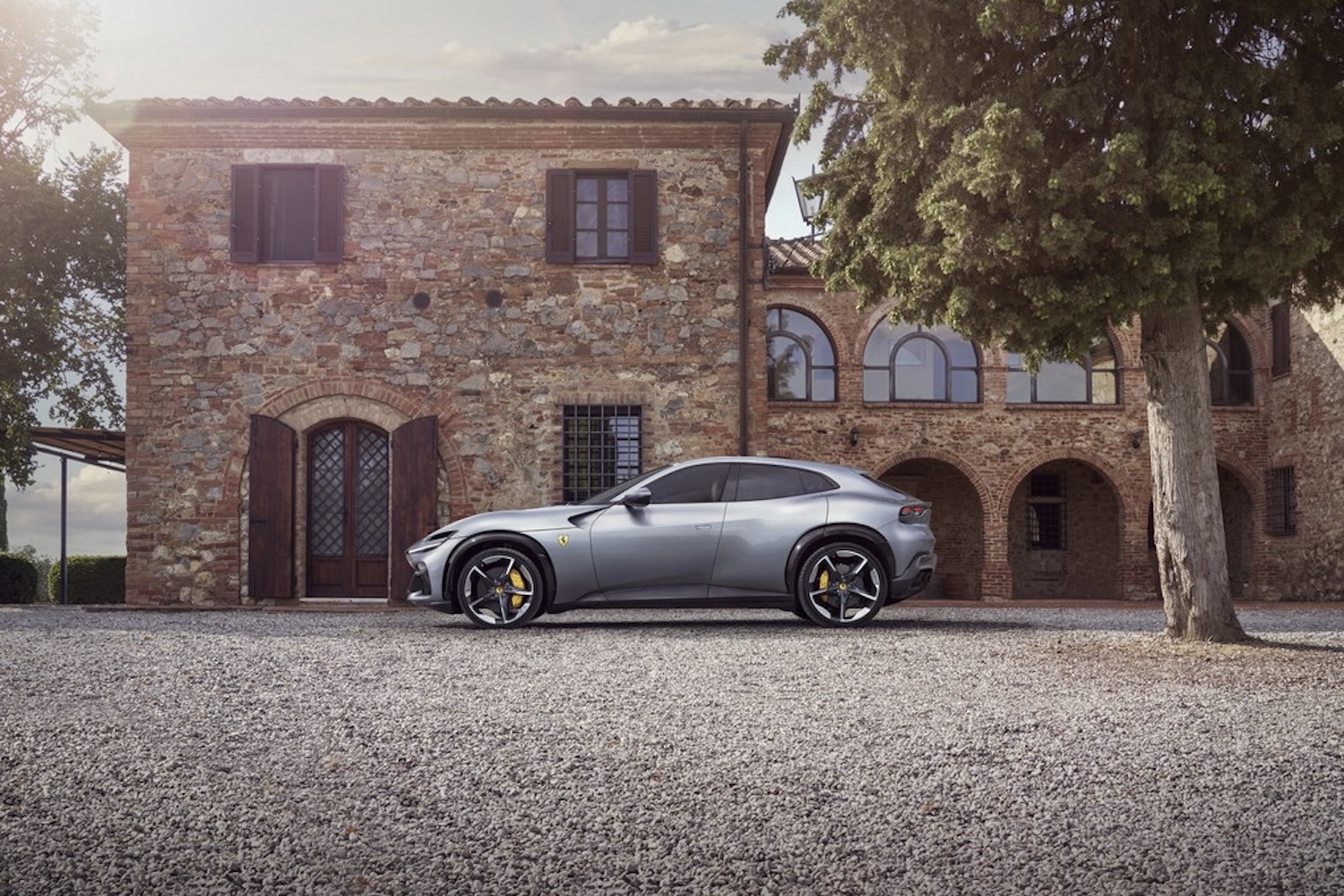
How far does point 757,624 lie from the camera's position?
11555 millimetres

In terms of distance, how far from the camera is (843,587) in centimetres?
1116

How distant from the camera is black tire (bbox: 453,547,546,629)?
11141 millimetres

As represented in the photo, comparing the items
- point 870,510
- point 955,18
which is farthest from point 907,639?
point 955,18

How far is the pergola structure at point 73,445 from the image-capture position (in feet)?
65.9

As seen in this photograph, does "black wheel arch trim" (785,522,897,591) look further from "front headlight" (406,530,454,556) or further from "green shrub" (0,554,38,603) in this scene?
"green shrub" (0,554,38,603)

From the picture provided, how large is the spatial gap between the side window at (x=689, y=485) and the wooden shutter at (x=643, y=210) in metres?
5.99

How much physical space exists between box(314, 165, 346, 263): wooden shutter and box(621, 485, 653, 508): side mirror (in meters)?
7.32

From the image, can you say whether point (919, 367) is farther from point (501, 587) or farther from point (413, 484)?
point (501, 587)

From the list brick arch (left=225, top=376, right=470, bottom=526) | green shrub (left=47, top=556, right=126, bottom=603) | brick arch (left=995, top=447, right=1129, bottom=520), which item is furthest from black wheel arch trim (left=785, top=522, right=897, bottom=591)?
green shrub (left=47, top=556, right=126, bottom=603)

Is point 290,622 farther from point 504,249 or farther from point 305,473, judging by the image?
point 504,249

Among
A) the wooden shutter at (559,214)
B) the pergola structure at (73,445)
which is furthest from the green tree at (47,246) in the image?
the wooden shutter at (559,214)

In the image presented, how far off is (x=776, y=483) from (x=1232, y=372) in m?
17.0

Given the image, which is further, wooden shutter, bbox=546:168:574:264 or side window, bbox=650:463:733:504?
wooden shutter, bbox=546:168:574:264

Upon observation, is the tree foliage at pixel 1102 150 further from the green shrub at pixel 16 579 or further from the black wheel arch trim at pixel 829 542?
the green shrub at pixel 16 579
